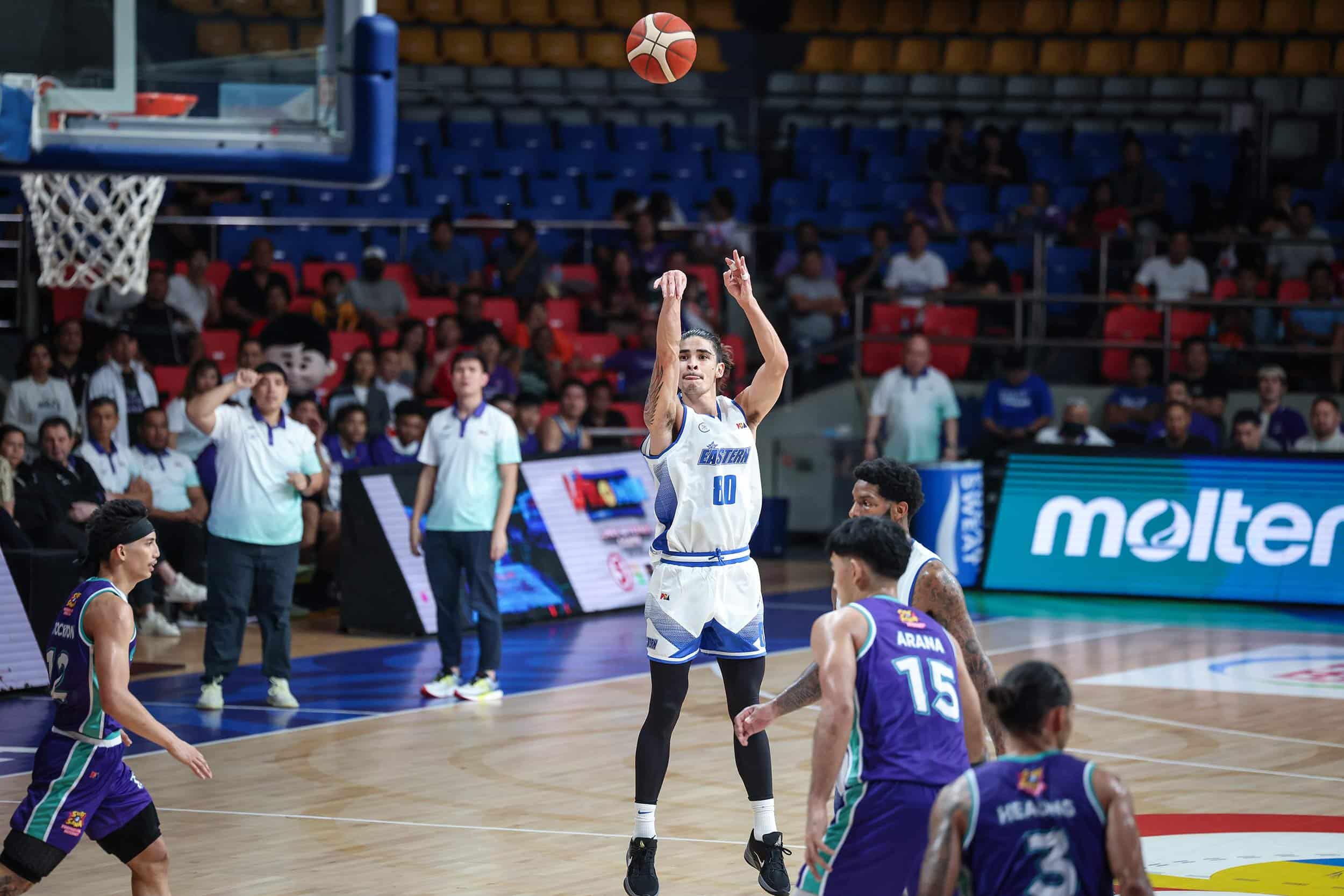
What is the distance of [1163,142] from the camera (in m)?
21.8

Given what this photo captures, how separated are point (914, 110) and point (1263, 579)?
979 cm

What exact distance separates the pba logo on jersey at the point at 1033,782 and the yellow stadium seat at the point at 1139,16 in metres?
20.7

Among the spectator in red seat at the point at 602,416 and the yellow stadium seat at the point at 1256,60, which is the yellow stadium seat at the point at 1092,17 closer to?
the yellow stadium seat at the point at 1256,60

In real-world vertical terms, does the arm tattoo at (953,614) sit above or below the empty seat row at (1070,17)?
below

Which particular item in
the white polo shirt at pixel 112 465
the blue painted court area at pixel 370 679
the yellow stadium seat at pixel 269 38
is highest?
the yellow stadium seat at pixel 269 38

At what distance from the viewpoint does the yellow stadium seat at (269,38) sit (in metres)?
7.78

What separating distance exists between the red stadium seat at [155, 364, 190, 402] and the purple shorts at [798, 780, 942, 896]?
1221cm

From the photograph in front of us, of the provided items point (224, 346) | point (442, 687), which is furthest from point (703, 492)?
point (224, 346)

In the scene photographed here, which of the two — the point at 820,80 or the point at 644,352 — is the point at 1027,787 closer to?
the point at 644,352

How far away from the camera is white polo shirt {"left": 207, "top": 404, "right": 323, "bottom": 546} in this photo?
10.0m

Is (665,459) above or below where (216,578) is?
above

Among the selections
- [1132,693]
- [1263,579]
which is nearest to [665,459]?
[1132,693]

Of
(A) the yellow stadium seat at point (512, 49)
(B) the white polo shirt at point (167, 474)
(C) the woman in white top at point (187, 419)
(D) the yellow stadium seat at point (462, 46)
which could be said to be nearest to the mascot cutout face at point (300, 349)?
(C) the woman in white top at point (187, 419)

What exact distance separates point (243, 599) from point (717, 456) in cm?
436
